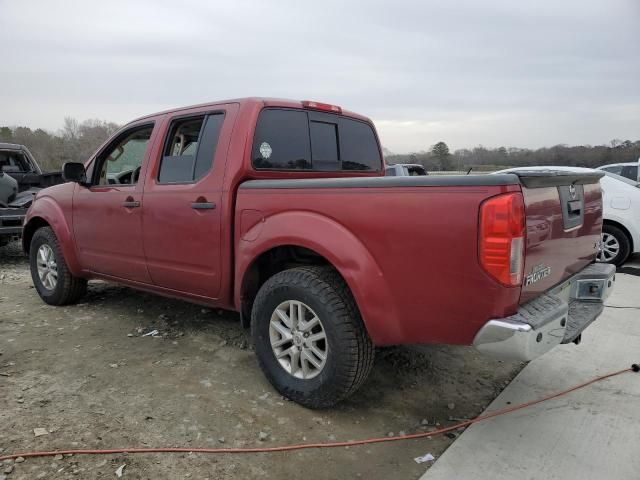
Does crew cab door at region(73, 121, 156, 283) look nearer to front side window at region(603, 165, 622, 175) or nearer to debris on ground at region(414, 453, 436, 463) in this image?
debris on ground at region(414, 453, 436, 463)

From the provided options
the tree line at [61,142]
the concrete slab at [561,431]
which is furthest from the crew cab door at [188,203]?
the tree line at [61,142]

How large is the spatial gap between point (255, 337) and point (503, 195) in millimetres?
1815

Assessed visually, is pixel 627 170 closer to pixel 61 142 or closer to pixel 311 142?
pixel 311 142

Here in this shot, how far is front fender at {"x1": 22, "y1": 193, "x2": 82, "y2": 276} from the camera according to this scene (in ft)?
15.6

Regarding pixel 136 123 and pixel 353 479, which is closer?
pixel 353 479

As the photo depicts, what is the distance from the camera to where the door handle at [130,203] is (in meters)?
3.94

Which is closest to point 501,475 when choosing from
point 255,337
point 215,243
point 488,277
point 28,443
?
point 488,277

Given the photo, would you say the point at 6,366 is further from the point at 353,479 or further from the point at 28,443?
the point at 353,479

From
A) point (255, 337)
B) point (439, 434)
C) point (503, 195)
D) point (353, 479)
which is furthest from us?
point (255, 337)

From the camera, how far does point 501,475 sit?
2369 millimetres

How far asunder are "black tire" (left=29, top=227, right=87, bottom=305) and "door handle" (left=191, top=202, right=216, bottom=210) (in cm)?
222

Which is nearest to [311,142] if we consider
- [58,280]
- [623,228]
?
[58,280]

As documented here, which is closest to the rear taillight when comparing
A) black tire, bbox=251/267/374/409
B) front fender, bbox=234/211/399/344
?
front fender, bbox=234/211/399/344

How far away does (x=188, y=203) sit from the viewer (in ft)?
11.5
